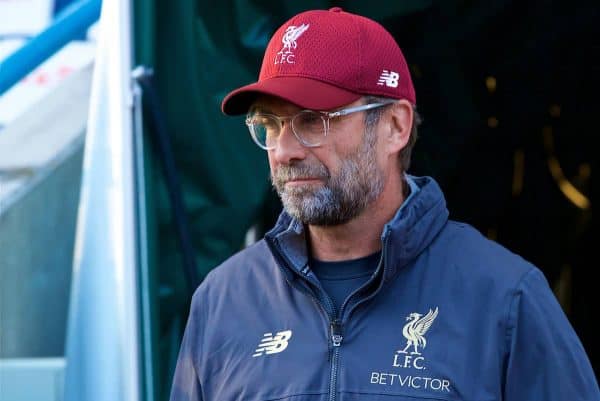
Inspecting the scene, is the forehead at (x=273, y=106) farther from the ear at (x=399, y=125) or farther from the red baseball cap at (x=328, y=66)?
the ear at (x=399, y=125)

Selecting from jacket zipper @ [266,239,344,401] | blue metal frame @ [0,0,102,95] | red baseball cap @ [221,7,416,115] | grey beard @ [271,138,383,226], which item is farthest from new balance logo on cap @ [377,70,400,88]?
blue metal frame @ [0,0,102,95]

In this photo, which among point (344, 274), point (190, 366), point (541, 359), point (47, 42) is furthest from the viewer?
point (47, 42)

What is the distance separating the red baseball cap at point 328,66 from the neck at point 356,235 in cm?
23

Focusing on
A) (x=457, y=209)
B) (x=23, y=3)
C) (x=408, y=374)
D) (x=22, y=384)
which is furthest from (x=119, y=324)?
(x=23, y=3)

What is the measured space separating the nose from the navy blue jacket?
7.4 inches

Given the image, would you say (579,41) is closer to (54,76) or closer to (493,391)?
(493,391)

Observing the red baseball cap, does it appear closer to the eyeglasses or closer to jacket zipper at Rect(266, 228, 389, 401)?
the eyeglasses

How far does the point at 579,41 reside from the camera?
348 cm

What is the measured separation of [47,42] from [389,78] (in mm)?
1147

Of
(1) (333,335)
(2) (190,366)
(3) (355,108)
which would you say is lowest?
(2) (190,366)

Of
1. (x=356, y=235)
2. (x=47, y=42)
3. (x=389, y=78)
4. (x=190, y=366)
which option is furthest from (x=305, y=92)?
(x=47, y=42)

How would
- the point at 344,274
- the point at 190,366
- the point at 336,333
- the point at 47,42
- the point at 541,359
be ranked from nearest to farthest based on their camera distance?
1. the point at 541,359
2. the point at 336,333
3. the point at 344,274
4. the point at 190,366
5. the point at 47,42

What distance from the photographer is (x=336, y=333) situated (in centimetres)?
200

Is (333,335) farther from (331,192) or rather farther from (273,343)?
(331,192)
